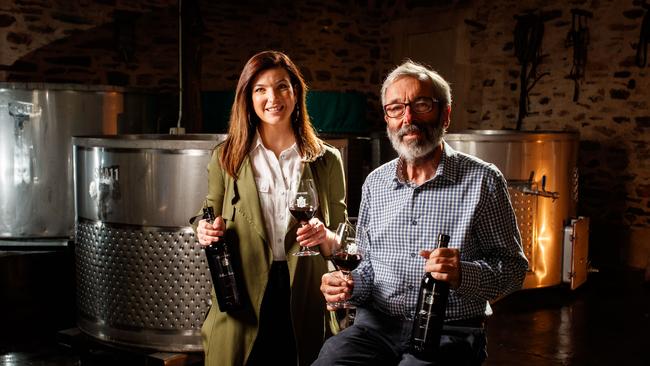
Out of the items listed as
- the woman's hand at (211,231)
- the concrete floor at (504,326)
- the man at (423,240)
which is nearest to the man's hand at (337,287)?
the man at (423,240)

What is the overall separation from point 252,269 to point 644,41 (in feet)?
19.8

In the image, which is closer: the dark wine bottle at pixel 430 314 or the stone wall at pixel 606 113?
the dark wine bottle at pixel 430 314

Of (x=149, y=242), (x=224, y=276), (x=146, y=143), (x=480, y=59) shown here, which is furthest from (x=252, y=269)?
(x=480, y=59)

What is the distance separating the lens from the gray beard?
2363 mm

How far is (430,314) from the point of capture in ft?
6.73

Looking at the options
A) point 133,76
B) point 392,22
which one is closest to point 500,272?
point 133,76

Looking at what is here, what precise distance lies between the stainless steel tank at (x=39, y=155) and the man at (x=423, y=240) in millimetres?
4063

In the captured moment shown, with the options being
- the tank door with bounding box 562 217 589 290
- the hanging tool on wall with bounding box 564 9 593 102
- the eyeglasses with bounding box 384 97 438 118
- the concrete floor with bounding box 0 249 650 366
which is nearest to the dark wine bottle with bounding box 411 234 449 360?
the eyeglasses with bounding box 384 97 438 118

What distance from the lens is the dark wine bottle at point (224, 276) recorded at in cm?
269

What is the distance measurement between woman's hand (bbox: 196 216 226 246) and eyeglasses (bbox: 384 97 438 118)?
2.50ft

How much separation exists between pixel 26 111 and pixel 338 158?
380 cm

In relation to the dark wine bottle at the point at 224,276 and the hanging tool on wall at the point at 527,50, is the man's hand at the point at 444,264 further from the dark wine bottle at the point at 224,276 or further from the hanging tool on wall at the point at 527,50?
the hanging tool on wall at the point at 527,50

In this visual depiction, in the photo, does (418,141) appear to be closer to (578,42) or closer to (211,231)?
(211,231)

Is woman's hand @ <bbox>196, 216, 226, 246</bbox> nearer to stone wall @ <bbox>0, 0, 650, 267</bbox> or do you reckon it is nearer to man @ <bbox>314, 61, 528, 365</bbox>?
man @ <bbox>314, 61, 528, 365</bbox>
